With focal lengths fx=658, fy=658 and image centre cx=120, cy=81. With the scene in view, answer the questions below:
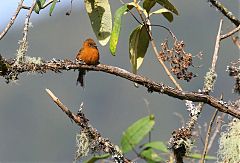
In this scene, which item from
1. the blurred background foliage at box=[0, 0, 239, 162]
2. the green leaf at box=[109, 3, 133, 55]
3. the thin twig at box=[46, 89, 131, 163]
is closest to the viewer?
the thin twig at box=[46, 89, 131, 163]

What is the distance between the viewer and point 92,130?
1.82 meters

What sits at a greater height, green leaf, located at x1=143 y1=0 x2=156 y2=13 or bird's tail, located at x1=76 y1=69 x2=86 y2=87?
green leaf, located at x1=143 y1=0 x2=156 y2=13

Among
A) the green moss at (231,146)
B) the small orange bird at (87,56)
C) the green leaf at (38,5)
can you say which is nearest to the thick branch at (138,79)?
the small orange bird at (87,56)

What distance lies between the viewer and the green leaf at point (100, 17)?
6.83 feet

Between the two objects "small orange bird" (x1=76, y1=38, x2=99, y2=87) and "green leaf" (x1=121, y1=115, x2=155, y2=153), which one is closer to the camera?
"green leaf" (x1=121, y1=115, x2=155, y2=153)

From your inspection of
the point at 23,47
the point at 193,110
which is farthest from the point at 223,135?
the point at 23,47

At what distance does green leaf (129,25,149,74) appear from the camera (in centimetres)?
212

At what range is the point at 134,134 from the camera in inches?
60.9

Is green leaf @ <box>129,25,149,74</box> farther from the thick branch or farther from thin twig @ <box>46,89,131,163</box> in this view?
thin twig @ <box>46,89,131,163</box>

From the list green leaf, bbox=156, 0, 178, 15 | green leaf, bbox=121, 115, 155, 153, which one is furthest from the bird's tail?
green leaf, bbox=121, 115, 155, 153

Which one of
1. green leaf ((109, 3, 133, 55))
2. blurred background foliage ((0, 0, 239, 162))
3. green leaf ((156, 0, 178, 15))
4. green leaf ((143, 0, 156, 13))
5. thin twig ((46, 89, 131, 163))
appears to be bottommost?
thin twig ((46, 89, 131, 163))

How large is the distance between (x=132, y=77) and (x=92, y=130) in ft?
0.60

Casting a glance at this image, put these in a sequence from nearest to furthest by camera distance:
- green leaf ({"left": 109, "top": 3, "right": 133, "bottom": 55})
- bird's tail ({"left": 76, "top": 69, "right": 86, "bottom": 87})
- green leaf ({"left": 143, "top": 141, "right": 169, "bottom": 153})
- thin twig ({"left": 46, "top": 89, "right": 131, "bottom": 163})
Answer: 1. green leaf ({"left": 143, "top": 141, "right": 169, "bottom": 153})
2. thin twig ({"left": 46, "top": 89, "right": 131, "bottom": 163})
3. green leaf ({"left": 109, "top": 3, "right": 133, "bottom": 55})
4. bird's tail ({"left": 76, "top": 69, "right": 86, "bottom": 87})

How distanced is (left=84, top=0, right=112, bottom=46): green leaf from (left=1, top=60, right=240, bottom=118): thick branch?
0.69ft
